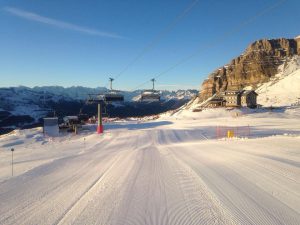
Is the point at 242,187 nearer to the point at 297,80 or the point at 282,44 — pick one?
the point at 297,80

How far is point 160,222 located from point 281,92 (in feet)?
408

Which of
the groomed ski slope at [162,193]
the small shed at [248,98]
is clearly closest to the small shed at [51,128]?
the groomed ski slope at [162,193]

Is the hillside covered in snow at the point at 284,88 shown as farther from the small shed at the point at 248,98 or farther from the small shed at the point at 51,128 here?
the small shed at the point at 51,128

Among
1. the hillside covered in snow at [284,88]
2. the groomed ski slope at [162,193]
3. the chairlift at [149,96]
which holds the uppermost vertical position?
the hillside covered in snow at [284,88]

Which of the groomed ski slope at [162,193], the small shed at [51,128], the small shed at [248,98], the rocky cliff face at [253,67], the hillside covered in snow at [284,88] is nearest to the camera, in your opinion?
the groomed ski slope at [162,193]

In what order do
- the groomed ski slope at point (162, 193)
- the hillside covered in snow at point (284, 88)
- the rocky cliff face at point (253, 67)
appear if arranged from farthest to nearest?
the rocky cliff face at point (253, 67) < the hillside covered in snow at point (284, 88) < the groomed ski slope at point (162, 193)

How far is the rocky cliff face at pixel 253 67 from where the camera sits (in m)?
163

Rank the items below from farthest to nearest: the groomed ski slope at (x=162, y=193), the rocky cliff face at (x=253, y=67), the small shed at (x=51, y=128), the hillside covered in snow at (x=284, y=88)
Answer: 1. the rocky cliff face at (x=253, y=67)
2. the hillside covered in snow at (x=284, y=88)
3. the small shed at (x=51, y=128)
4. the groomed ski slope at (x=162, y=193)

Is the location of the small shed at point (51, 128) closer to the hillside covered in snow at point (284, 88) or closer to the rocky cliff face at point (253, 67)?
the hillside covered in snow at point (284, 88)

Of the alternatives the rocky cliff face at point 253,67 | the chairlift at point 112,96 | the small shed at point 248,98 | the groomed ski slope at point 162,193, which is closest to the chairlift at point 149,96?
the chairlift at point 112,96

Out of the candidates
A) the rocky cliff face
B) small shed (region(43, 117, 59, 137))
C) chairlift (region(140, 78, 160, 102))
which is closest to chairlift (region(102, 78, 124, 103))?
chairlift (region(140, 78, 160, 102))

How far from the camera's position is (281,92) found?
391 ft

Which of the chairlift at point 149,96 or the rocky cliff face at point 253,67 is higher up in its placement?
the rocky cliff face at point 253,67

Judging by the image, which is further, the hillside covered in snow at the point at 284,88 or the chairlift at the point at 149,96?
the hillside covered in snow at the point at 284,88
